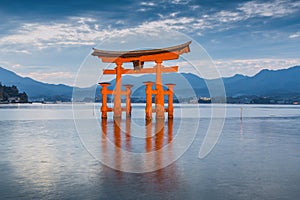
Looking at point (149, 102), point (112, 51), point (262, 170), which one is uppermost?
point (112, 51)

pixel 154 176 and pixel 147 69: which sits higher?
pixel 147 69

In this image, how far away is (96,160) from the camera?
8.27m

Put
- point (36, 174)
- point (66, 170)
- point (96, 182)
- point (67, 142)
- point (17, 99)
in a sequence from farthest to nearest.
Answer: point (17, 99), point (67, 142), point (66, 170), point (36, 174), point (96, 182)

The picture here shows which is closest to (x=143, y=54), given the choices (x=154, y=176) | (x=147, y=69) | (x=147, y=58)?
(x=147, y=58)

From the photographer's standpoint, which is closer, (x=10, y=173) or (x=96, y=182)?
(x=96, y=182)

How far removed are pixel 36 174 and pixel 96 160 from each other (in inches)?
75.8

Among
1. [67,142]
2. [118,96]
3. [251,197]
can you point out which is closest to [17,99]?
[118,96]

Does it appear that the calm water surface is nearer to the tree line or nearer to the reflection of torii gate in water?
the reflection of torii gate in water

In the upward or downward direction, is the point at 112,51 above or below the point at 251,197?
above

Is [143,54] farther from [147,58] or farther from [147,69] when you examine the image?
[147,69]

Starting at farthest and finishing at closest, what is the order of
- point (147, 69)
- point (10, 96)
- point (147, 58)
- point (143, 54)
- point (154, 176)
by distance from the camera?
point (10, 96), point (147, 69), point (147, 58), point (143, 54), point (154, 176)

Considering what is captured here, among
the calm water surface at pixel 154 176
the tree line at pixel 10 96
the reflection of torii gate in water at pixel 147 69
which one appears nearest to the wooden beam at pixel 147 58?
the reflection of torii gate in water at pixel 147 69

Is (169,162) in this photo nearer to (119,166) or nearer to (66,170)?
(119,166)

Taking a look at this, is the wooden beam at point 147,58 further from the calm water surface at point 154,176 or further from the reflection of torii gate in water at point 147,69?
the calm water surface at point 154,176
